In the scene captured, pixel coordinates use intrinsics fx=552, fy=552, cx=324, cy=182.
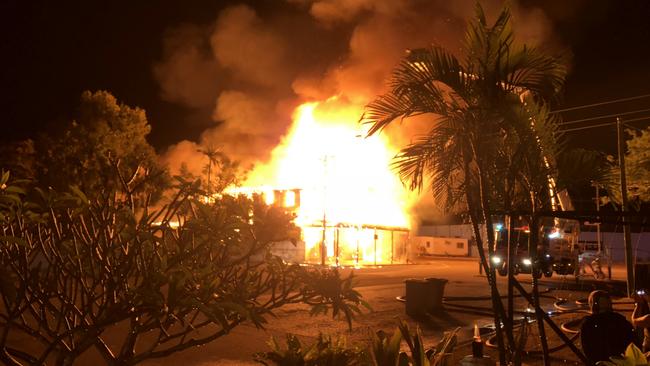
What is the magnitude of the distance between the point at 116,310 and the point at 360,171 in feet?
128

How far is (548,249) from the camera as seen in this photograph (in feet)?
75.2

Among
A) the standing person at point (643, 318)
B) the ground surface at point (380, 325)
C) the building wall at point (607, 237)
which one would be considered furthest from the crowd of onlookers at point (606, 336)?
the building wall at point (607, 237)

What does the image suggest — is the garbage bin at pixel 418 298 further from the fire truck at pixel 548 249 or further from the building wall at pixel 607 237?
the building wall at pixel 607 237

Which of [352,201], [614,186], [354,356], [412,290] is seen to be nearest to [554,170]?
[614,186]

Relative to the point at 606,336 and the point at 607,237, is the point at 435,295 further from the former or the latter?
the point at 607,237

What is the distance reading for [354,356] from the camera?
3193 millimetres

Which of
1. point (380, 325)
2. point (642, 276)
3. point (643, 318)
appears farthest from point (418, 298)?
point (642, 276)

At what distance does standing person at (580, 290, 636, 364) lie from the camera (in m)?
5.65

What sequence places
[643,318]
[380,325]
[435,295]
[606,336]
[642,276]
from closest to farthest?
1. [606,336]
2. [643,318]
3. [380,325]
4. [435,295]
5. [642,276]

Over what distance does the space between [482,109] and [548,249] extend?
2011 cm

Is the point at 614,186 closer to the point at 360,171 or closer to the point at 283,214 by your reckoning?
the point at 283,214

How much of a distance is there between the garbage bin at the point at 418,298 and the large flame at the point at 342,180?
23.6 meters

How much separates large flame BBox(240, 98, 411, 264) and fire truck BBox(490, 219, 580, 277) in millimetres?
14848

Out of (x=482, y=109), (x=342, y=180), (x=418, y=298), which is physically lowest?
(x=418, y=298)
